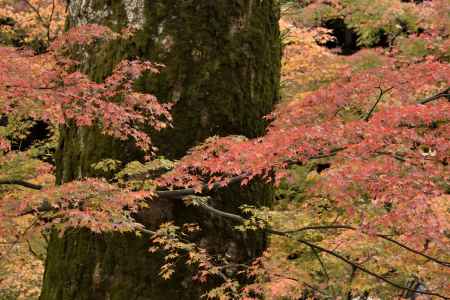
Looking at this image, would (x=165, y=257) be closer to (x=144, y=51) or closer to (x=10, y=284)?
(x=144, y=51)

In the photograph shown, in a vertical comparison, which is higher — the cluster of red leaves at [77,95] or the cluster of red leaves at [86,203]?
the cluster of red leaves at [77,95]

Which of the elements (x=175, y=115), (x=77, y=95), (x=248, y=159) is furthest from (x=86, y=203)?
(x=175, y=115)

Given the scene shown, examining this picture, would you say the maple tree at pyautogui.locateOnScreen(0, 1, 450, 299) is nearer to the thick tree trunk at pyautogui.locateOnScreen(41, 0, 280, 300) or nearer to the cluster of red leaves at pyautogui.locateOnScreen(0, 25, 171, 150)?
the cluster of red leaves at pyautogui.locateOnScreen(0, 25, 171, 150)

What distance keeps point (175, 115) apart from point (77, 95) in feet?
2.79

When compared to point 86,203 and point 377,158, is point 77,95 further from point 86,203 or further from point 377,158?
point 377,158

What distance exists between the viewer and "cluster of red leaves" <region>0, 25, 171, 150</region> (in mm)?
3090

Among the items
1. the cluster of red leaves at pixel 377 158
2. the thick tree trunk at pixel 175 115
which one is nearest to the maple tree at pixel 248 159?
the cluster of red leaves at pixel 377 158

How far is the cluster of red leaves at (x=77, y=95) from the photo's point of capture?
3090mm

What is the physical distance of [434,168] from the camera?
2859 mm

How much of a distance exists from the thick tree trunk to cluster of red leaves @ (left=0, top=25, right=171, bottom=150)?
19 centimetres

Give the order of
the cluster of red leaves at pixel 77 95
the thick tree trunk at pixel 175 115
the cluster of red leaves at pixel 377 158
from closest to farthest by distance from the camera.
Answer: the cluster of red leaves at pixel 377 158, the cluster of red leaves at pixel 77 95, the thick tree trunk at pixel 175 115

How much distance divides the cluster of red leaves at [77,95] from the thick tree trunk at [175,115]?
0.63ft

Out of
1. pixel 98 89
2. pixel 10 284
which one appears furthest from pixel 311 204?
pixel 10 284

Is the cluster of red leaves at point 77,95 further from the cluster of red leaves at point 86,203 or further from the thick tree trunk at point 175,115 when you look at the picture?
the cluster of red leaves at point 86,203
